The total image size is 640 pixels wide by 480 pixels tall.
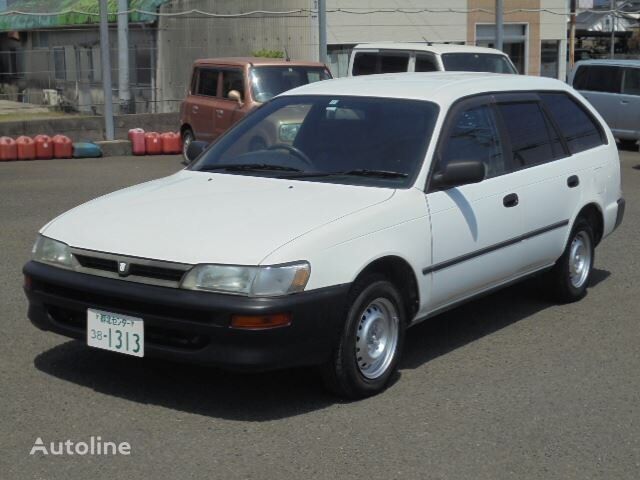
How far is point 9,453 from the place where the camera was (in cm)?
448

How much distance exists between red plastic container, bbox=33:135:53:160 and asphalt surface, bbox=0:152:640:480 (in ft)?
32.7

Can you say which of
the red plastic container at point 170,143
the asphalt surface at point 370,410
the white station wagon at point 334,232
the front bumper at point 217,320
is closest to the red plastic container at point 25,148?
the red plastic container at point 170,143

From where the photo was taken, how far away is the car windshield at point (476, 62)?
600 inches

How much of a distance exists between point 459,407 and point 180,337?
1.47 m

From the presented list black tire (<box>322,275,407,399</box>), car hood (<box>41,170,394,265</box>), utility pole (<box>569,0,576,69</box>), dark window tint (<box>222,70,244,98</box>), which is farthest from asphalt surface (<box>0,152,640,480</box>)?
utility pole (<box>569,0,576,69</box>)

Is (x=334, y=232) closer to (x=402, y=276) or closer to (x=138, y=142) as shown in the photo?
(x=402, y=276)

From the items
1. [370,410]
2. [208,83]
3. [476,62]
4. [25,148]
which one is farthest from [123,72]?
[370,410]

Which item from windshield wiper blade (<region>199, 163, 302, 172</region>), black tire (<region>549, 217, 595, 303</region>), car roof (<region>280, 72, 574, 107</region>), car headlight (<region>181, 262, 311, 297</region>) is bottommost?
black tire (<region>549, 217, 595, 303</region>)

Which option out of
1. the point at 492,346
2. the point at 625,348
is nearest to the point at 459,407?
the point at 492,346

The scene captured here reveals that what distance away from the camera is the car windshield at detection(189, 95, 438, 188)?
5.80m

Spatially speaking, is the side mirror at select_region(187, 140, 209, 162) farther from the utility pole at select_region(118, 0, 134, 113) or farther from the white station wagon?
the utility pole at select_region(118, 0, 134, 113)

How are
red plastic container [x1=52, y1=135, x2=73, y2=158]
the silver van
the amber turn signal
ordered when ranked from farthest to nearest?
the silver van → red plastic container [x1=52, y1=135, x2=73, y2=158] → the amber turn signal

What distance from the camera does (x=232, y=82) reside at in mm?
15125

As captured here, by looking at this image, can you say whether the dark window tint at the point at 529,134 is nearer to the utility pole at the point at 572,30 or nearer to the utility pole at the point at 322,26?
the utility pole at the point at 322,26
